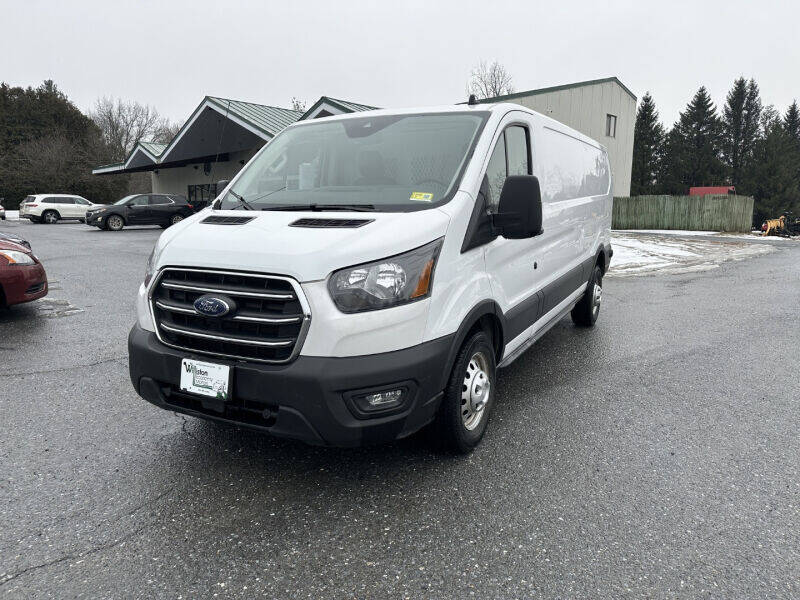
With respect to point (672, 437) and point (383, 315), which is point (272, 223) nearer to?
point (383, 315)

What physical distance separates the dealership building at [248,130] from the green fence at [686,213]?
69.5 inches

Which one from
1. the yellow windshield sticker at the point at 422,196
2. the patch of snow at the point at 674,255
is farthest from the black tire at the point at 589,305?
the patch of snow at the point at 674,255

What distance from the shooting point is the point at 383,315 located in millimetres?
2604

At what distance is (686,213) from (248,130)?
2219 cm

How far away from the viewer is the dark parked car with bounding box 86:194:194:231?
74.4ft

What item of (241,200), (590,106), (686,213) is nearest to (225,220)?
(241,200)

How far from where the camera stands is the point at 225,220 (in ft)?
10.5

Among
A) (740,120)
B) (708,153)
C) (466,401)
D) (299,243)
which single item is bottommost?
(466,401)

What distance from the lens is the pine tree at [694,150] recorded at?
2426 inches

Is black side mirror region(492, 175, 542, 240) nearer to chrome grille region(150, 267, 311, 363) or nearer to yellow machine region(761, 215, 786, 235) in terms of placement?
chrome grille region(150, 267, 311, 363)

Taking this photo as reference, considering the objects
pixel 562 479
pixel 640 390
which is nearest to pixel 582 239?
pixel 640 390

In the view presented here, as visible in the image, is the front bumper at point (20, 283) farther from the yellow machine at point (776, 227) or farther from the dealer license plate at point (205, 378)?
the yellow machine at point (776, 227)

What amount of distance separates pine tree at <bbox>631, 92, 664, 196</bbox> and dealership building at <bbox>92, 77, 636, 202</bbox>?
33.4 metres

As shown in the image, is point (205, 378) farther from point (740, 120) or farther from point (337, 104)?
point (740, 120)
